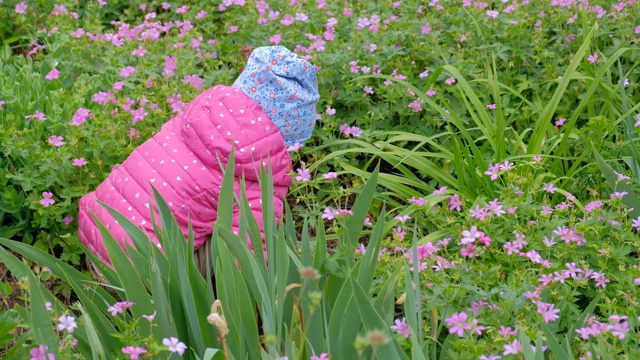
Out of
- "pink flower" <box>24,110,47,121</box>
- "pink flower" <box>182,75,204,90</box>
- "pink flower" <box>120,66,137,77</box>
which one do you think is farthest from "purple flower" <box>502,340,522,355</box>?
"pink flower" <box>120,66,137,77</box>

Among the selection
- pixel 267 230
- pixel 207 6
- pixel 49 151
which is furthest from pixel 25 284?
pixel 207 6

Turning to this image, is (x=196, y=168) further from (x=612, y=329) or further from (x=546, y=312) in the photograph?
(x=612, y=329)

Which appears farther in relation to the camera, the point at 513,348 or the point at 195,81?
the point at 195,81

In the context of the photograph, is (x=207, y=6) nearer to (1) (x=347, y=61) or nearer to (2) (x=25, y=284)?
(1) (x=347, y=61)

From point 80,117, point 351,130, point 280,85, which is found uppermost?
point 280,85

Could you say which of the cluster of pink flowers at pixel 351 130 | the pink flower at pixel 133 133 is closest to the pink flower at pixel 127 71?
the pink flower at pixel 133 133

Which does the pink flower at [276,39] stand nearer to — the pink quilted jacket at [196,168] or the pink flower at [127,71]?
the pink flower at [127,71]

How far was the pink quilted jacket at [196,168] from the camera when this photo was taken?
2584mm

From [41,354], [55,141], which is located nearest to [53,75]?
[55,141]

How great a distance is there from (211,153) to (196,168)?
0.07 meters

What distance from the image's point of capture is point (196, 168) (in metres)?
2.62

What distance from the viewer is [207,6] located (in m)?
4.26

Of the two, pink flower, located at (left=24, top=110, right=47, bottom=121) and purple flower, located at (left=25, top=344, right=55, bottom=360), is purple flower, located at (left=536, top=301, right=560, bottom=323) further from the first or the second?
pink flower, located at (left=24, top=110, right=47, bottom=121)

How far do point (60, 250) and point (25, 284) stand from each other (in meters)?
1.20
